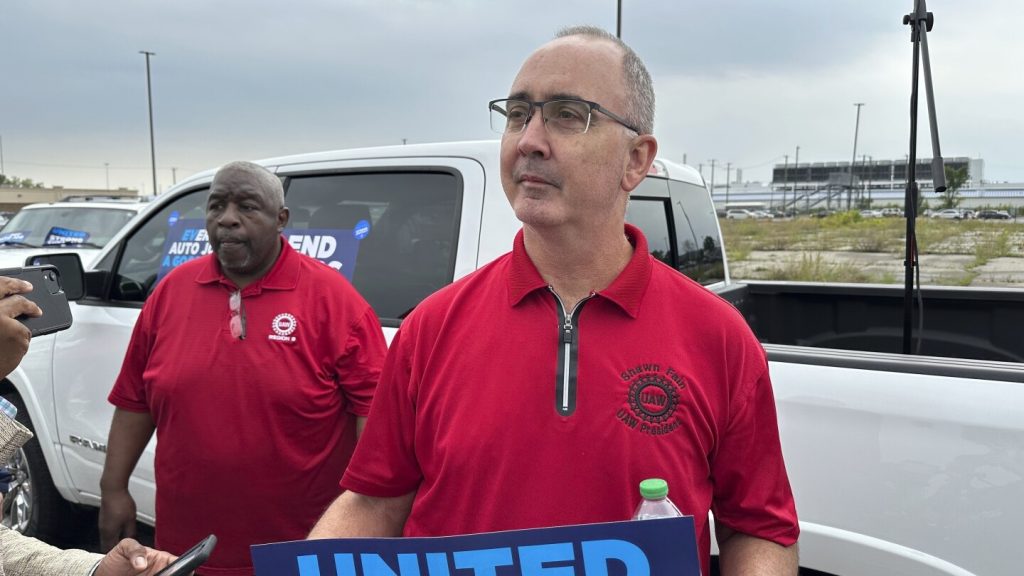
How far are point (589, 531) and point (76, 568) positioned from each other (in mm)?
1259

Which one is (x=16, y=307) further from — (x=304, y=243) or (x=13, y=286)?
(x=304, y=243)

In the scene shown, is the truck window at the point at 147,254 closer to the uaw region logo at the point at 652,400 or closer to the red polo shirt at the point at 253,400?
the red polo shirt at the point at 253,400

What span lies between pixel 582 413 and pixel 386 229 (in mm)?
1818

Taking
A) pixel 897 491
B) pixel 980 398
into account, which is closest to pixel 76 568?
pixel 897 491

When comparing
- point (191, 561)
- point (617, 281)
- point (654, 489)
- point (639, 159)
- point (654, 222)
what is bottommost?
point (191, 561)

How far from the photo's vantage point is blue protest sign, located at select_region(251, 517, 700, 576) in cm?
133

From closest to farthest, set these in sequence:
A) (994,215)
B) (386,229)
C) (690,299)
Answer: (690,299), (386,229), (994,215)

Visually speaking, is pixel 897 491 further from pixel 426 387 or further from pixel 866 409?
pixel 426 387

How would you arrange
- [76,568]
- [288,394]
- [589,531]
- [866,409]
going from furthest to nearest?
[288,394]
[866,409]
[76,568]
[589,531]

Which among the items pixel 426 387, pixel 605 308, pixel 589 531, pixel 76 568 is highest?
pixel 605 308

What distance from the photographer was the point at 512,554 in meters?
1.36

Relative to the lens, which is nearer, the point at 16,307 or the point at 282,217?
the point at 16,307

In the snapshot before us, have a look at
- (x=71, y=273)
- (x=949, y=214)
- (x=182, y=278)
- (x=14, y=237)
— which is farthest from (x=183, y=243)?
(x=949, y=214)

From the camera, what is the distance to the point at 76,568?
1854mm
